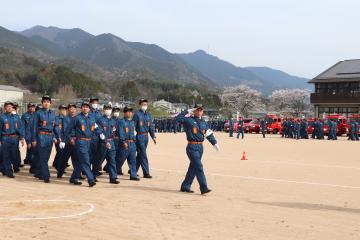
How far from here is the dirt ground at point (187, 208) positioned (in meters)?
6.93

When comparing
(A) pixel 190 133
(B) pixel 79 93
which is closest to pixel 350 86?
(B) pixel 79 93

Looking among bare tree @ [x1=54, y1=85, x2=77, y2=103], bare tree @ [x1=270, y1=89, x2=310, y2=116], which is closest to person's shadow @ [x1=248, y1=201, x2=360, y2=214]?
bare tree @ [x1=54, y1=85, x2=77, y2=103]

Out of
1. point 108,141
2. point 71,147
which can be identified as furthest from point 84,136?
point 71,147

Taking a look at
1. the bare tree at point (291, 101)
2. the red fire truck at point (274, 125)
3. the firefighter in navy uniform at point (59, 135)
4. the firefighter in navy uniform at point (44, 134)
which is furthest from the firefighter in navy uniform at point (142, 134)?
the bare tree at point (291, 101)

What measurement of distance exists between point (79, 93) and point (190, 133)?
2932 inches

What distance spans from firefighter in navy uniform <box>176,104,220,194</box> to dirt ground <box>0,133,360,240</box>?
0.33 metres

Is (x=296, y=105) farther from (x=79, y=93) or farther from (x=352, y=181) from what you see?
(x=352, y=181)

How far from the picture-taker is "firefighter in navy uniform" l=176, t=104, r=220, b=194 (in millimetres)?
10234

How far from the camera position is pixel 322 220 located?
7910 mm

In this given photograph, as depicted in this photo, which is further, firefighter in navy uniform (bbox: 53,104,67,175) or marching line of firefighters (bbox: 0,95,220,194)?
firefighter in navy uniform (bbox: 53,104,67,175)

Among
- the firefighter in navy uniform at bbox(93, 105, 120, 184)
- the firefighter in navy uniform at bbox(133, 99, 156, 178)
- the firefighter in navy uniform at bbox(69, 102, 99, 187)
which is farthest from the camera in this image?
the firefighter in navy uniform at bbox(133, 99, 156, 178)

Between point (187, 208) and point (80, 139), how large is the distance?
3.81 m

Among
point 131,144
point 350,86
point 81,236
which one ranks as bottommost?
point 81,236

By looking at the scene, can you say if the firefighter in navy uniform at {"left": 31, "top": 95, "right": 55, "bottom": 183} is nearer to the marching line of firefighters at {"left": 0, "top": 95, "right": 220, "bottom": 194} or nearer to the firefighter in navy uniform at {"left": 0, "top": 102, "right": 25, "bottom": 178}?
the marching line of firefighters at {"left": 0, "top": 95, "right": 220, "bottom": 194}
